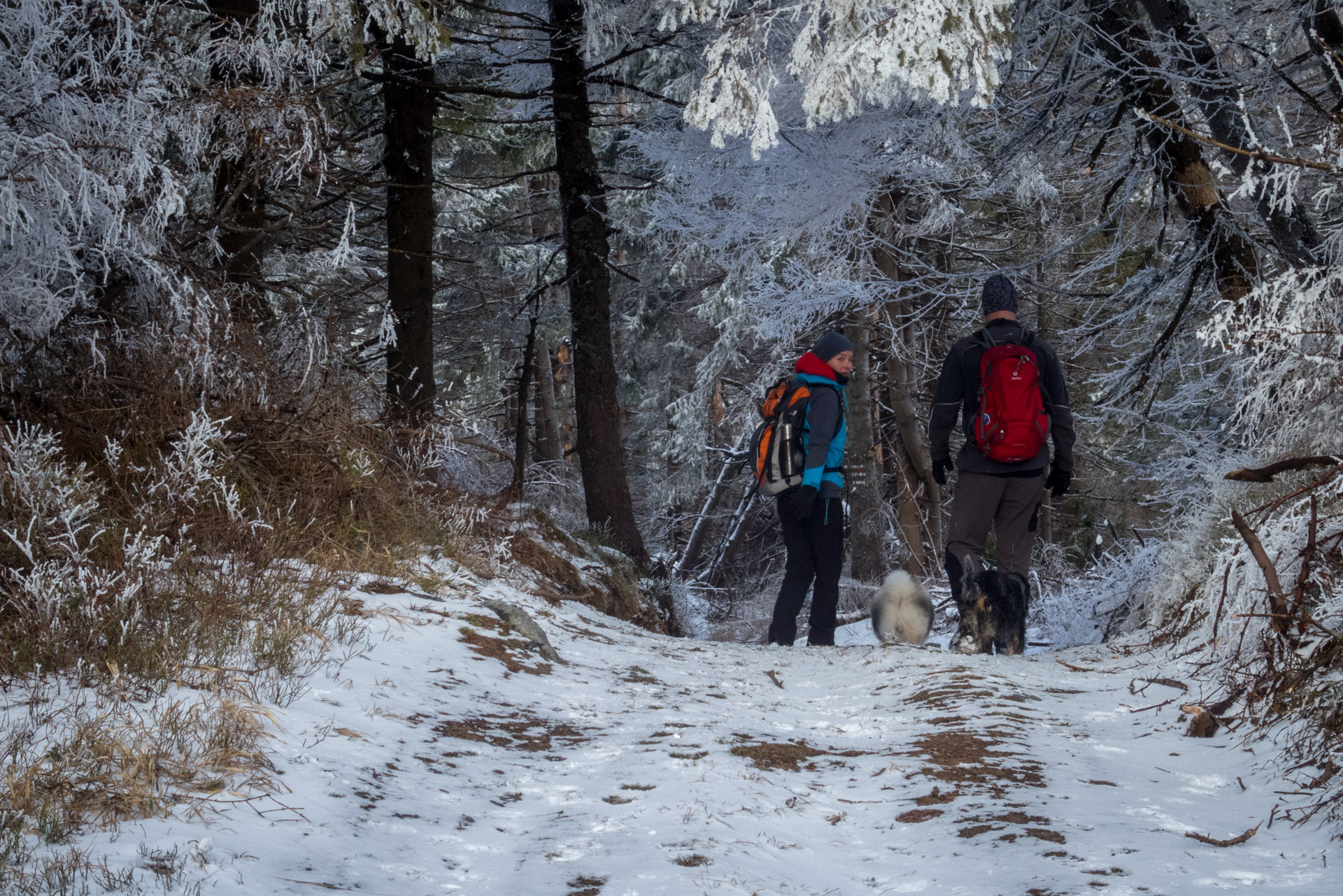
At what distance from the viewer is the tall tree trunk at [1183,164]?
22.2 ft

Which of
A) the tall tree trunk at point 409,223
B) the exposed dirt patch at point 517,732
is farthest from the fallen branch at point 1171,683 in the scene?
the tall tree trunk at point 409,223

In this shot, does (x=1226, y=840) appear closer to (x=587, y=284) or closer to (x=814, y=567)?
(x=814, y=567)

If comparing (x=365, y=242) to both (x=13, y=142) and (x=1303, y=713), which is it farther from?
(x=1303, y=713)

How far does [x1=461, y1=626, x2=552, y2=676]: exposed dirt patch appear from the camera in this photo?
14.8ft

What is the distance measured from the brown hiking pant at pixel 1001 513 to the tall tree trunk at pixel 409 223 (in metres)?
4.75

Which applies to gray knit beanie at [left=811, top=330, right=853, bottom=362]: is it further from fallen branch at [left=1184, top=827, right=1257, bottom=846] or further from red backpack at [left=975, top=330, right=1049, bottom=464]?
fallen branch at [left=1184, top=827, right=1257, bottom=846]

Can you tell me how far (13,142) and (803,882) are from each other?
4433 mm

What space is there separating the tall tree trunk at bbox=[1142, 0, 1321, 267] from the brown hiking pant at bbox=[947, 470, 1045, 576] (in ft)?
6.53

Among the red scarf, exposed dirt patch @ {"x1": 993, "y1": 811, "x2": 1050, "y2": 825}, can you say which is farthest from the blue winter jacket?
exposed dirt patch @ {"x1": 993, "y1": 811, "x2": 1050, "y2": 825}

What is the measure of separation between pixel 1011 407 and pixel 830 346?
1212mm

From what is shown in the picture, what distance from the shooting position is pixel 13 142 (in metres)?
4.33

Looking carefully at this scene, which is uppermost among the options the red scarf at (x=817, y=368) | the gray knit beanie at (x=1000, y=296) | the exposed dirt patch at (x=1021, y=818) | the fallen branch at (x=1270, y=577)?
the gray knit beanie at (x=1000, y=296)

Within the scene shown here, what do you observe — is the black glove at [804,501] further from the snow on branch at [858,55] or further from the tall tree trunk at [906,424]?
the tall tree trunk at [906,424]

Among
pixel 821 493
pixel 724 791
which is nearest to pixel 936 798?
pixel 724 791
